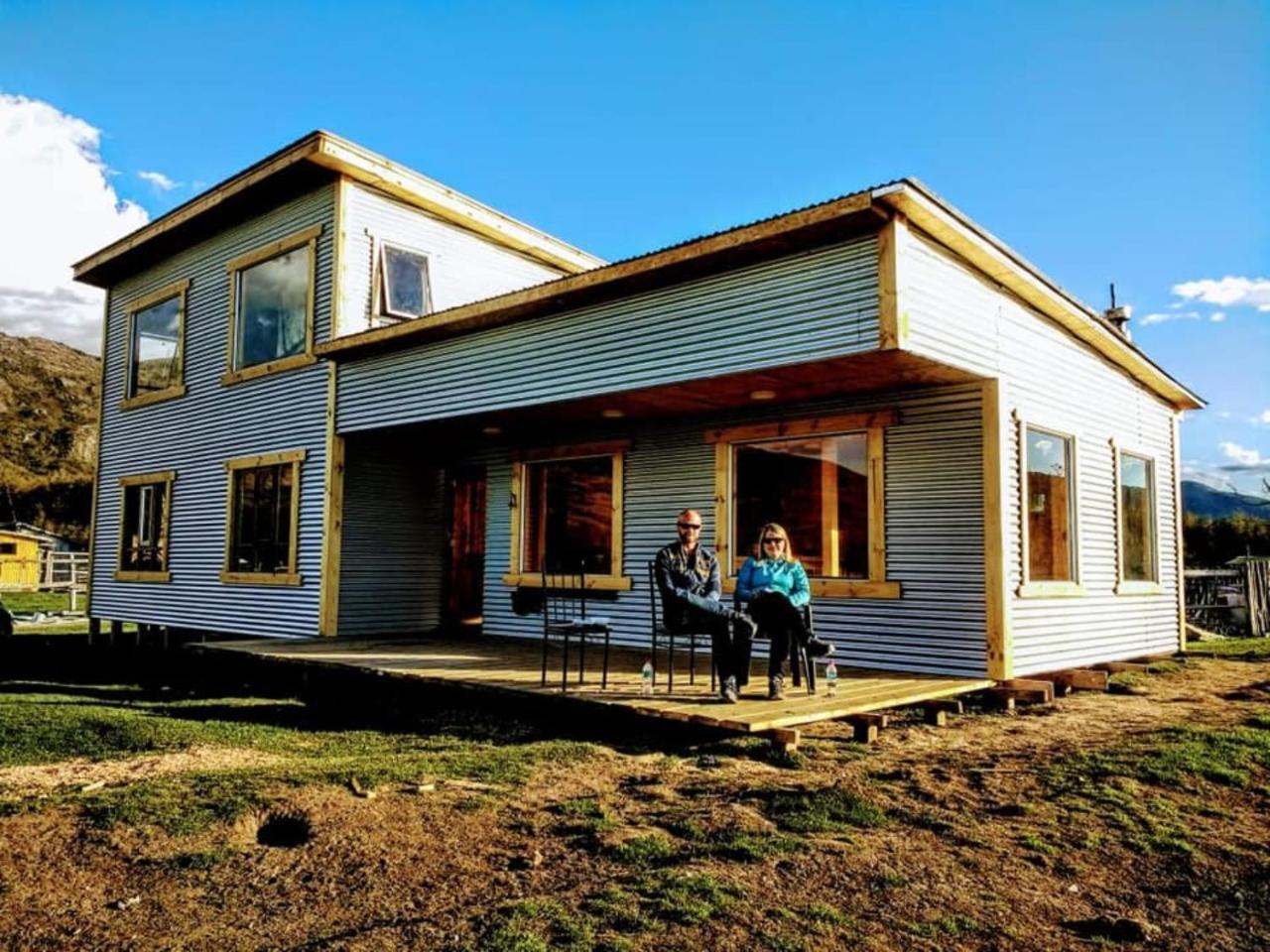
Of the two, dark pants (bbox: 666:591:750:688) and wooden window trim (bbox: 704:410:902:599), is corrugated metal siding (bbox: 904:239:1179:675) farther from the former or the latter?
dark pants (bbox: 666:591:750:688)

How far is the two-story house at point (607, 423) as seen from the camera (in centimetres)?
799

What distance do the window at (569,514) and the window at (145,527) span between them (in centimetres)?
652

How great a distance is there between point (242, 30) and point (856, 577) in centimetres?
956

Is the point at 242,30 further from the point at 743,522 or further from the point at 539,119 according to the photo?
the point at 743,522

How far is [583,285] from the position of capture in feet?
28.7

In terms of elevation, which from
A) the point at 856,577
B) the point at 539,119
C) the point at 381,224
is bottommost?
the point at 856,577

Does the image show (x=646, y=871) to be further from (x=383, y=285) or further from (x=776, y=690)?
(x=383, y=285)

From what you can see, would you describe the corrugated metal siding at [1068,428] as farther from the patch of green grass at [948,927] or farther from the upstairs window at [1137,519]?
the patch of green grass at [948,927]

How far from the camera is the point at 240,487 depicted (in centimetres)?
1352

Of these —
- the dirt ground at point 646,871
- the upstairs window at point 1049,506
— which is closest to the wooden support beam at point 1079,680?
the upstairs window at point 1049,506

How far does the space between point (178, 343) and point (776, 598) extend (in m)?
12.3

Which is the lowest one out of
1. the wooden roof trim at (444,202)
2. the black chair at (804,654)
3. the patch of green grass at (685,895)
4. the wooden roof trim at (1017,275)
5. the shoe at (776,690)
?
the patch of green grass at (685,895)

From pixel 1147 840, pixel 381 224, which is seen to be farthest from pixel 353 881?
pixel 381 224

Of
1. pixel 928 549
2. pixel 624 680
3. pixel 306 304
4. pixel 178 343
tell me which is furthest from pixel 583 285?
pixel 178 343
